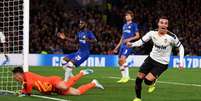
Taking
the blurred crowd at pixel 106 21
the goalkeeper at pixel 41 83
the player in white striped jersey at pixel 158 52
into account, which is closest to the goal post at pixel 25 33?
the goalkeeper at pixel 41 83

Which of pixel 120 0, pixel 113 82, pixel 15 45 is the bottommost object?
pixel 113 82

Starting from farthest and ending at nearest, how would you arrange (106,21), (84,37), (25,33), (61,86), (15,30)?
(106,21) < (84,37) < (15,30) < (25,33) < (61,86)

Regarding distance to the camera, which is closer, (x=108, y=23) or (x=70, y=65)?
(x=70, y=65)

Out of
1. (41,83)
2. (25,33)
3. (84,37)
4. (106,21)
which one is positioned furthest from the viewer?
(106,21)

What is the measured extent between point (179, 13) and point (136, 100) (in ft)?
86.5

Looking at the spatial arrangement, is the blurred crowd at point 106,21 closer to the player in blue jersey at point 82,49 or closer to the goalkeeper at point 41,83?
the player in blue jersey at point 82,49

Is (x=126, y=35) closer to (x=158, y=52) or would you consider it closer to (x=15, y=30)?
(x=15, y=30)

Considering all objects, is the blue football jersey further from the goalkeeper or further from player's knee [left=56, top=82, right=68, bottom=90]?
player's knee [left=56, top=82, right=68, bottom=90]

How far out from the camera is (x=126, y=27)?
62.6ft

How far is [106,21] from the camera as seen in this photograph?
124 feet

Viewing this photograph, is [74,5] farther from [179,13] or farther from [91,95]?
[91,95]

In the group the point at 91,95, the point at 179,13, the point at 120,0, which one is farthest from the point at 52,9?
the point at 91,95

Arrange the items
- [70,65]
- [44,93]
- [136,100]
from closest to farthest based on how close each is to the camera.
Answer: [136,100], [44,93], [70,65]

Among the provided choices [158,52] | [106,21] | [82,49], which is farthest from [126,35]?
[106,21]
